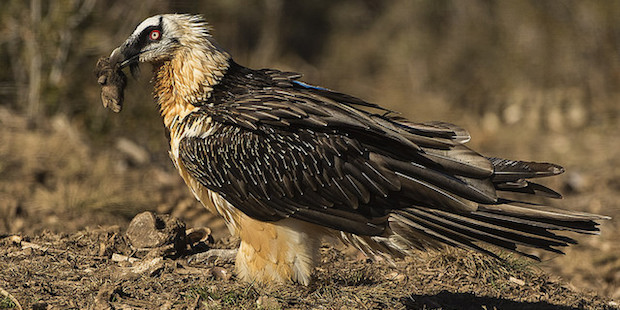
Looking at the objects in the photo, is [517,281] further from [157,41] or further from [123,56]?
[123,56]

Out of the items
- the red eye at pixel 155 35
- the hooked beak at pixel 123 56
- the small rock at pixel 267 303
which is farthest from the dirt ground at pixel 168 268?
the red eye at pixel 155 35

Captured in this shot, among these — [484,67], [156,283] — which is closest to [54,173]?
[156,283]

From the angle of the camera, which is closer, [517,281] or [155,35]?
[155,35]

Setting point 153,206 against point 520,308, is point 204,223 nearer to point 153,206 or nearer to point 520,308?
point 153,206

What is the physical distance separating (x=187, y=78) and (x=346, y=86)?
33.4ft

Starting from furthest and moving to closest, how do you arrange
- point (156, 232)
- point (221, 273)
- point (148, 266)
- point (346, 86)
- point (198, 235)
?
point (346, 86)
point (198, 235)
point (156, 232)
point (148, 266)
point (221, 273)

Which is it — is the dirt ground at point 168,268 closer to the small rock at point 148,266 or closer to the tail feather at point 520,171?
the small rock at point 148,266

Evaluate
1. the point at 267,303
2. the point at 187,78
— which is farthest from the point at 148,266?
the point at 187,78

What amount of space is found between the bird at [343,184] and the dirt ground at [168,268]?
406 millimetres

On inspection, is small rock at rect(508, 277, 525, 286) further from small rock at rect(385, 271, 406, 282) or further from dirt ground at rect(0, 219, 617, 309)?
small rock at rect(385, 271, 406, 282)

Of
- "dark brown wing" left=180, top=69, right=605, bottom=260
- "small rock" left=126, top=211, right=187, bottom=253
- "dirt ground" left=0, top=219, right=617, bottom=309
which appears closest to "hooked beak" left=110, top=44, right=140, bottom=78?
"dark brown wing" left=180, top=69, right=605, bottom=260

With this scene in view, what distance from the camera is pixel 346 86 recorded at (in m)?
15.7

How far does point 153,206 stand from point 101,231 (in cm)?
220

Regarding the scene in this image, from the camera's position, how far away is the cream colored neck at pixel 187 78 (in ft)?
18.5
